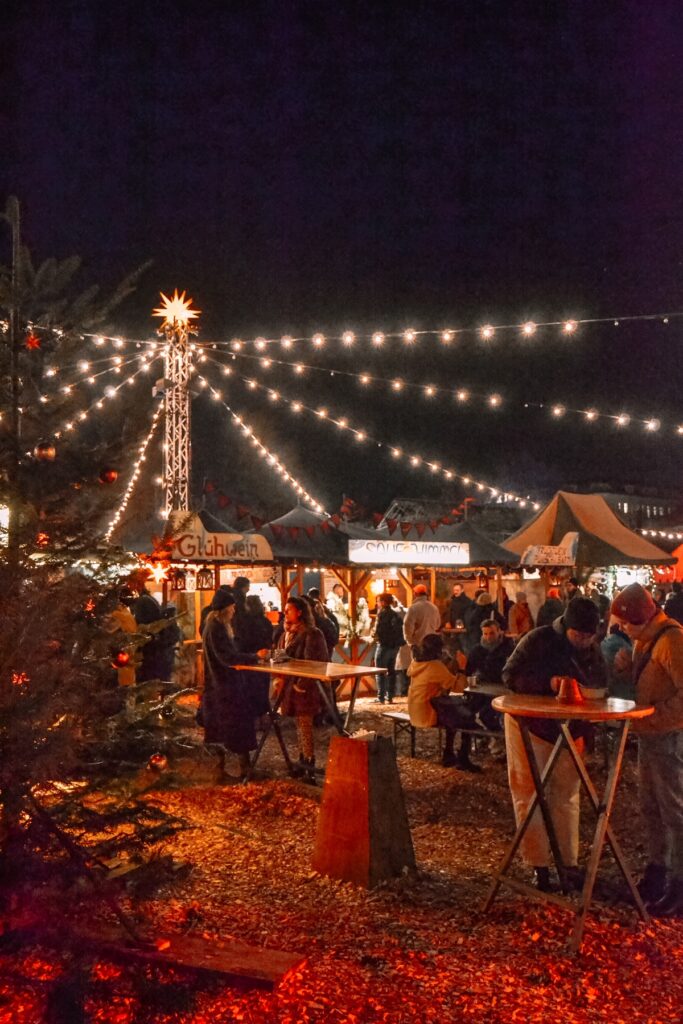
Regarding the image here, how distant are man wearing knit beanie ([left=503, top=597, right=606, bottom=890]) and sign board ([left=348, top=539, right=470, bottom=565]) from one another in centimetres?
797

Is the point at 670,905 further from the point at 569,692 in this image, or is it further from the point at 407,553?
the point at 407,553

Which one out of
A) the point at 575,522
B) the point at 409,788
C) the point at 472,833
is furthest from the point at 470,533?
the point at 472,833

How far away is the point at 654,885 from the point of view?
4566mm

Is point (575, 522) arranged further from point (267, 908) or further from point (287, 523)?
point (267, 908)

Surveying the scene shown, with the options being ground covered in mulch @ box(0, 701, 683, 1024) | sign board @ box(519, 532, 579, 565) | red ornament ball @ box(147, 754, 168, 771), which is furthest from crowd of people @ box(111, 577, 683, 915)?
sign board @ box(519, 532, 579, 565)

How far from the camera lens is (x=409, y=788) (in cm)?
729

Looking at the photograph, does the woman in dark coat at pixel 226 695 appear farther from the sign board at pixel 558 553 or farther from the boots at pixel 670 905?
the sign board at pixel 558 553

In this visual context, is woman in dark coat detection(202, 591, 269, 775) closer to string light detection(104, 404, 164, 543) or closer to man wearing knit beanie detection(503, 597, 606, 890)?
man wearing knit beanie detection(503, 597, 606, 890)

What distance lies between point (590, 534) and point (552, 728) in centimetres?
833

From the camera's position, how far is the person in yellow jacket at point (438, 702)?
25.9ft

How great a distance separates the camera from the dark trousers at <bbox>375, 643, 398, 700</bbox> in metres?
12.4

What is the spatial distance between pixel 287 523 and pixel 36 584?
9890 mm

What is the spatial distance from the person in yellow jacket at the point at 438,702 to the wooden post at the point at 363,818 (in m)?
2.86

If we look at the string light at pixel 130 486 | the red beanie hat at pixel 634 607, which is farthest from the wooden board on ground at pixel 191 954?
the red beanie hat at pixel 634 607
